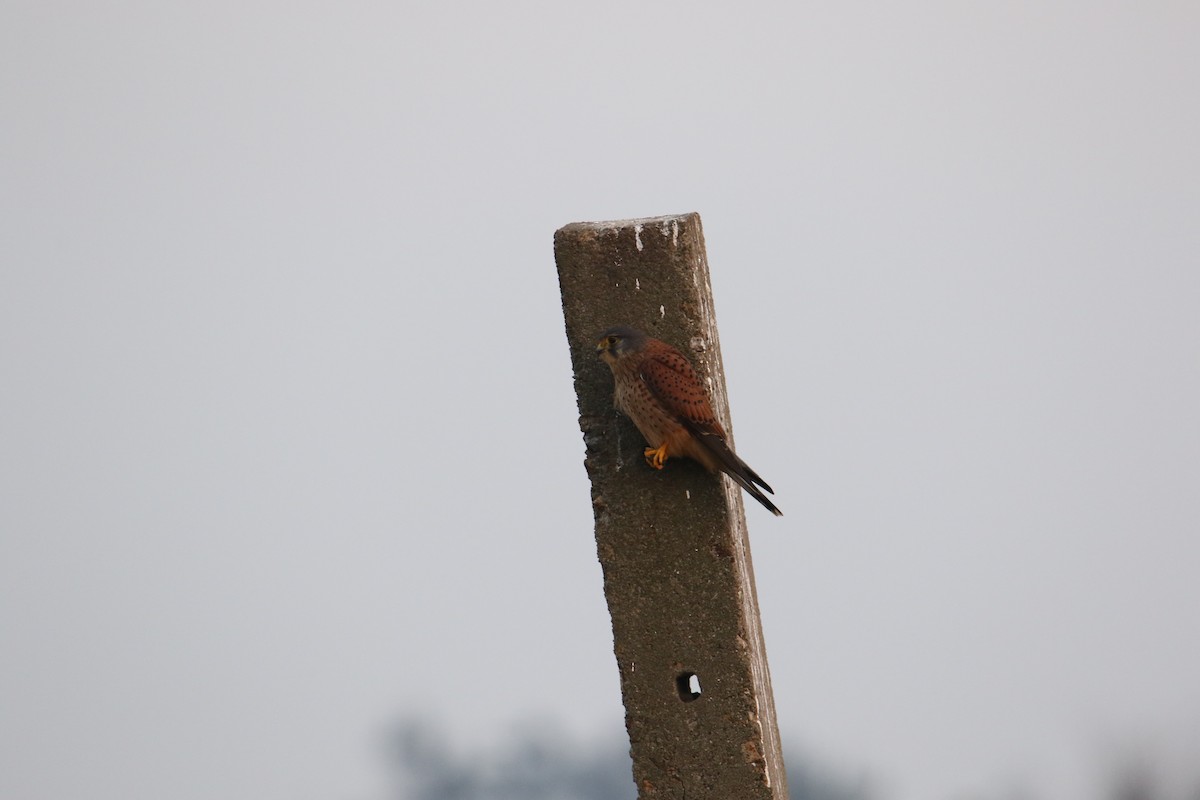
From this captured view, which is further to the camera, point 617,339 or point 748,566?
point 748,566

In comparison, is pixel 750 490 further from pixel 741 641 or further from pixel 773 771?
pixel 773 771

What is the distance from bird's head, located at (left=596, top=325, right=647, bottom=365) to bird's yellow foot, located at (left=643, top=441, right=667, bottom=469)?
0.95 ft

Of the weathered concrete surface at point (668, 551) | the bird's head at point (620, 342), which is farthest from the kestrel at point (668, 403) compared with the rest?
the weathered concrete surface at point (668, 551)

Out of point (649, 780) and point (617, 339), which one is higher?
point (617, 339)

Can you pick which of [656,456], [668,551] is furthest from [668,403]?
[668,551]

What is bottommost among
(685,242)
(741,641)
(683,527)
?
(741,641)

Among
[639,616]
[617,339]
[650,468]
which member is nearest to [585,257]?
[617,339]

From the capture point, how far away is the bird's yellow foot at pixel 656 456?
5008mm

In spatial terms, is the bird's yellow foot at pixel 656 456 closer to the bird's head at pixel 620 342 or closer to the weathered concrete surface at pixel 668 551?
the weathered concrete surface at pixel 668 551

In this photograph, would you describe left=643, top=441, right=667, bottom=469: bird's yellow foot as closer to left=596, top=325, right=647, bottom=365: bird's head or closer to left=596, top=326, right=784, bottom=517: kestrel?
left=596, top=326, right=784, bottom=517: kestrel

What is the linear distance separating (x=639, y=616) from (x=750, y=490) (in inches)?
21.6

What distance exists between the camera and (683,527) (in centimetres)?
509

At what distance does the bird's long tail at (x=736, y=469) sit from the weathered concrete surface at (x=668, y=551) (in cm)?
14

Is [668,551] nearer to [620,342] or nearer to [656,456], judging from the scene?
[656,456]
